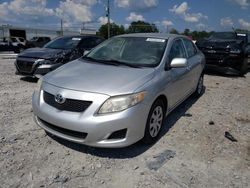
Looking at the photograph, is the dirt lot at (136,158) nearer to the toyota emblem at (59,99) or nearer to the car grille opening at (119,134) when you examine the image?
the car grille opening at (119,134)

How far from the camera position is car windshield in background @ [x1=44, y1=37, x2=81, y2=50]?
7.96 meters

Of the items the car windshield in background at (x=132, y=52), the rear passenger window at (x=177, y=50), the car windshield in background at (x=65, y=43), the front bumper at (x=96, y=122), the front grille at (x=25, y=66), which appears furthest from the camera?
the car windshield in background at (x=65, y=43)

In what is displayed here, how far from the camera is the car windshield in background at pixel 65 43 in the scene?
313 inches

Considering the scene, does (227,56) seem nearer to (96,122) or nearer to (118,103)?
(118,103)

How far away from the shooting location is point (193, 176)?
2.90 m

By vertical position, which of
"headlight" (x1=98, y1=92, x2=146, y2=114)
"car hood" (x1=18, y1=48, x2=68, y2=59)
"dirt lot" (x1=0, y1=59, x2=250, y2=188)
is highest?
"car hood" (x1=18, y1=48, x2=68, y2=59)

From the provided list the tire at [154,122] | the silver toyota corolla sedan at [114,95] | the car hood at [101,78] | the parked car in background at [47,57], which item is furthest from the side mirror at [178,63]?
the parked car in background at [47,57]

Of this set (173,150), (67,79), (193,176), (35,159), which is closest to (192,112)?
(173,150)

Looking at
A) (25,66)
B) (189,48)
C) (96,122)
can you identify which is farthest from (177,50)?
(25,66)

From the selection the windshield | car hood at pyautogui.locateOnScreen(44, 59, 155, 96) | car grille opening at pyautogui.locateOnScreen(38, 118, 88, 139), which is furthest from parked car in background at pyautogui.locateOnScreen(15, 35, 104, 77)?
the windshield

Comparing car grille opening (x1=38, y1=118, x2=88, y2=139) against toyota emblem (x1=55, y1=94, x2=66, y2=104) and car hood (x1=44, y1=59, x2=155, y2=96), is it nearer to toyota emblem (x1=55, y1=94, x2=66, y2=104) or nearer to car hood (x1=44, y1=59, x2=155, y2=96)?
toyota emblem (x1=55, y1=94, x2=66, y2=104)

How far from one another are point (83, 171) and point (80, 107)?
2.47 ft

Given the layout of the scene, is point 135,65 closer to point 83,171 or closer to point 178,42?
point 178,42

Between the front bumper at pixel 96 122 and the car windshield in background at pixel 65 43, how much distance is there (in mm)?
5053
